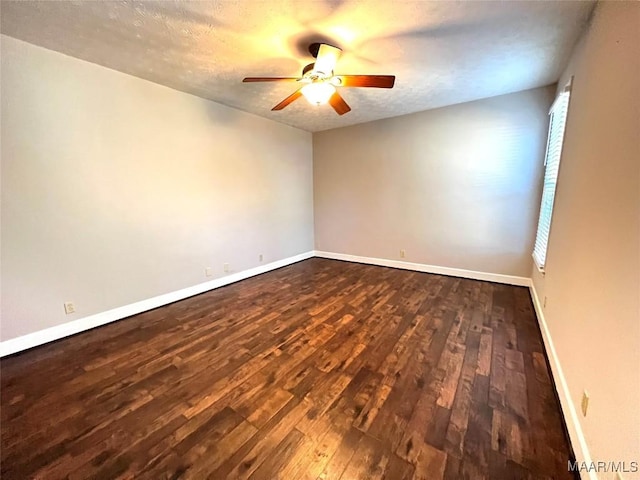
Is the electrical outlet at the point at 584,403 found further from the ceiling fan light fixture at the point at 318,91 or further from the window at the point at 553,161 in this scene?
the ceiling fan light fixture at the point at 318,91

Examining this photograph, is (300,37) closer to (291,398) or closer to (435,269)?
(291,398)

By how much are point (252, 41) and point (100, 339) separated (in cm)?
299

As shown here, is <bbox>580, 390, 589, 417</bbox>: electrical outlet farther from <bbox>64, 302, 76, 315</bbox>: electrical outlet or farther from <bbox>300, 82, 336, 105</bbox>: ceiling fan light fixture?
<bbox>64, 302, 76, 315</bbox>: electrical outlet

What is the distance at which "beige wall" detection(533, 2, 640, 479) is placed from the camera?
992 mm

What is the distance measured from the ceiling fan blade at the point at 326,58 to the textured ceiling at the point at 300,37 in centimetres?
10

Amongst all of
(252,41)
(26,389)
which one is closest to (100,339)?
(26,389)

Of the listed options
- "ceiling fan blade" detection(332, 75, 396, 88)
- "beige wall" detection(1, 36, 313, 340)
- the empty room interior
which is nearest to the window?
the empty room interior

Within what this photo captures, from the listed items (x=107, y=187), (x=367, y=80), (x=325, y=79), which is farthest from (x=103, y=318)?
(x=367, y=80)

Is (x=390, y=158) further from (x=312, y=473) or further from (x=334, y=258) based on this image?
(x=312, y=473)

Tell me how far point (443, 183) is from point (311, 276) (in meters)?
2.53

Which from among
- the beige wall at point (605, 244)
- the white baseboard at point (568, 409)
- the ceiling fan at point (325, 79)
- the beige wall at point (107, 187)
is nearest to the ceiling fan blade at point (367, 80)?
the ceiling fan at point (325, 79)

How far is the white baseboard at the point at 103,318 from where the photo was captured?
2279mm

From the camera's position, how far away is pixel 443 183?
4055 mm

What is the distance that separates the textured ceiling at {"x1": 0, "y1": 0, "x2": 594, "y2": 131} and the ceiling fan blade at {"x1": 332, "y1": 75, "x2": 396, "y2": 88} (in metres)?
0.28
